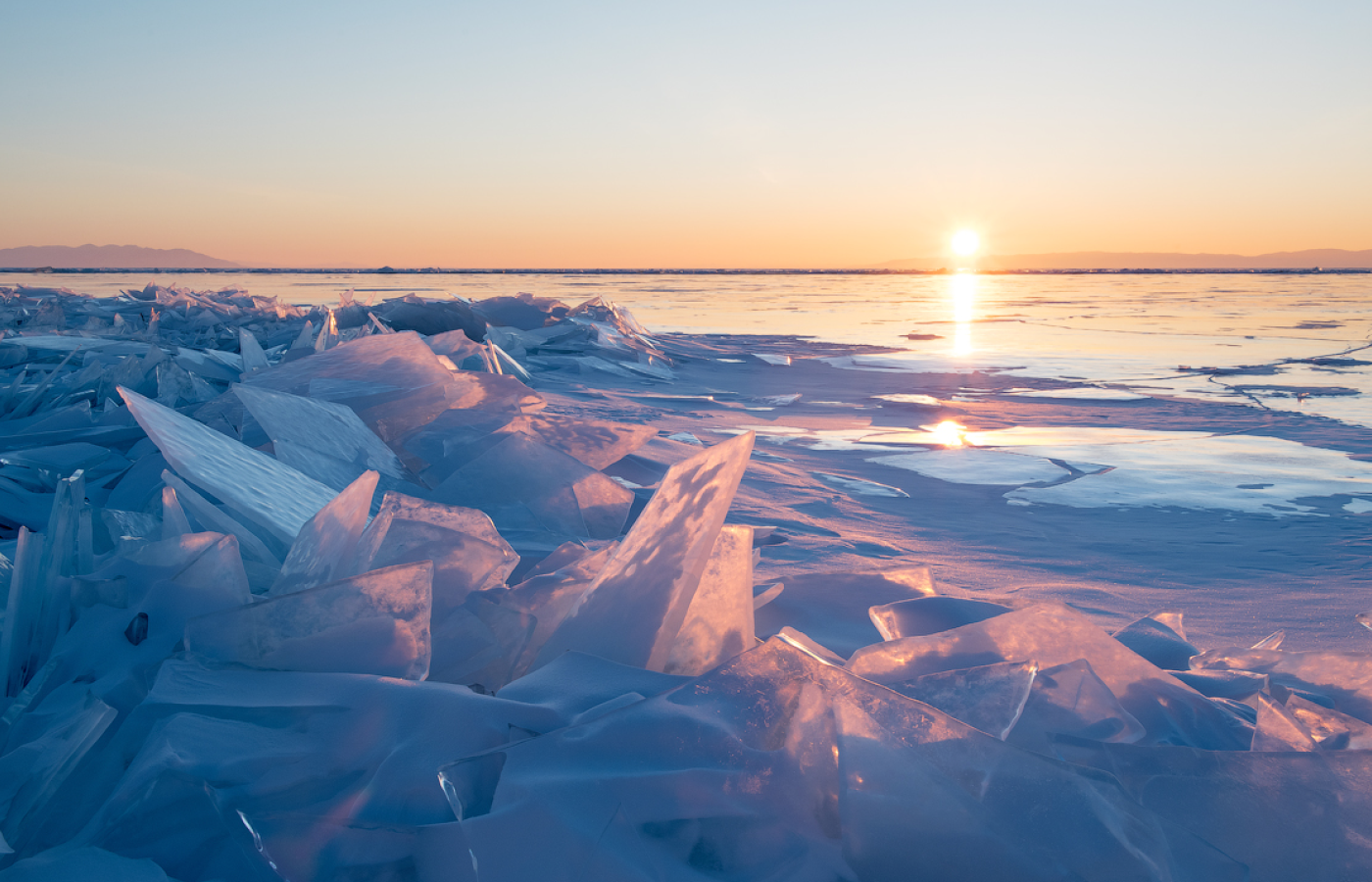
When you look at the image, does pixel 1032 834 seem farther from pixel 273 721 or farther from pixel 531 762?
pixel 273 721

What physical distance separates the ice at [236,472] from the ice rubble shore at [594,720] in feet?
0.04

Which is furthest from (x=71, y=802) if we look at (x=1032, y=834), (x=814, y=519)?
(x=814, y=519)

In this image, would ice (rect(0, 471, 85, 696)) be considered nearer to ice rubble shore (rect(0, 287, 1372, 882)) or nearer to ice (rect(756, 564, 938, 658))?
ice rubble shore (rect(0, 287, 1372, 882))

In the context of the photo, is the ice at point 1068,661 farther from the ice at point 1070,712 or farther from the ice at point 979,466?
the ice at point 979,466

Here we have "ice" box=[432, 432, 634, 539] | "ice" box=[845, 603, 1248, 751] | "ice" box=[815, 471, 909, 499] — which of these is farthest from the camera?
"ice" box=[815, 471, 909, 499]

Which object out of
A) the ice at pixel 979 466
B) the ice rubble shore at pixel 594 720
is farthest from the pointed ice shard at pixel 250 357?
the ice at pixel 979 466

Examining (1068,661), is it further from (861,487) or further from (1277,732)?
(861,487)

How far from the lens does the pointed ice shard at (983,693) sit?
80 centimetres

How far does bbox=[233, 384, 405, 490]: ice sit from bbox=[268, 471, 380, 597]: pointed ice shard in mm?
696

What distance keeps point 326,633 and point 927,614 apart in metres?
0.83

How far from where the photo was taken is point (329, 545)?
104cm

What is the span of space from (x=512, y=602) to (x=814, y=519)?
145cm

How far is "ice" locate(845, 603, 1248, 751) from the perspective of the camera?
92 cm

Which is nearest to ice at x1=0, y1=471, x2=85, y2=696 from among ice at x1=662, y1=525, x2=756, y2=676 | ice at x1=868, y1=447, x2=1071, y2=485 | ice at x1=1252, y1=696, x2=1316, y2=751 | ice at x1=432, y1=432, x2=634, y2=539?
ice at x1=662, y1=525, x2=756, y2=676
